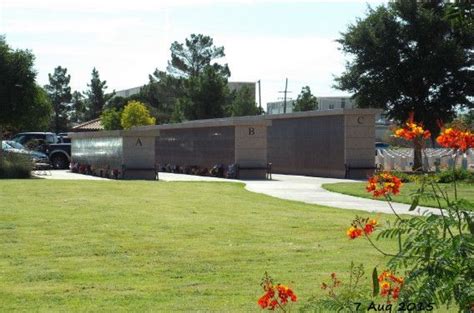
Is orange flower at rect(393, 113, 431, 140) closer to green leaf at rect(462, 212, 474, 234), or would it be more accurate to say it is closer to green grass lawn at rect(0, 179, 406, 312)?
Answer: green leaf at rect(462, 212, 474, 234)

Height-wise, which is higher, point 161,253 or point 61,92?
point 61,92

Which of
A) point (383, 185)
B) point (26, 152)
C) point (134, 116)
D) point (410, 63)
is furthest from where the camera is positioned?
point (134, 116)

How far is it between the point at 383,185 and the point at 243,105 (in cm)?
6402

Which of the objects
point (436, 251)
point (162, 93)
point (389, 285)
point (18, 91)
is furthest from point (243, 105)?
point (436, 251)

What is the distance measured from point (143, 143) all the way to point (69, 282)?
2466 cm

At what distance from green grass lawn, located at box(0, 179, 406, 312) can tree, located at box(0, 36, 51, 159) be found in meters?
18.9

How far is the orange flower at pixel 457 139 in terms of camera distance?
178 inches

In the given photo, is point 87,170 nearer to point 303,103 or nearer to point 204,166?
point 204,166

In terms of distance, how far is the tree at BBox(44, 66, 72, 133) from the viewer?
93.8m

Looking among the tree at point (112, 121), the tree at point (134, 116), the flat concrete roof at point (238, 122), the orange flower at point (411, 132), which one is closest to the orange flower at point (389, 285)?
the orange flower at point (411, 132)

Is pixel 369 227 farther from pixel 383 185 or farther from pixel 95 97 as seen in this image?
pixel 95 97

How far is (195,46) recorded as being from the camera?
3440 inches

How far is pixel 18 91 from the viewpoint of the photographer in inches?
1407

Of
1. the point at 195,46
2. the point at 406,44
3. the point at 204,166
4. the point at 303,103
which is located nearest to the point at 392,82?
the point at 406,44
